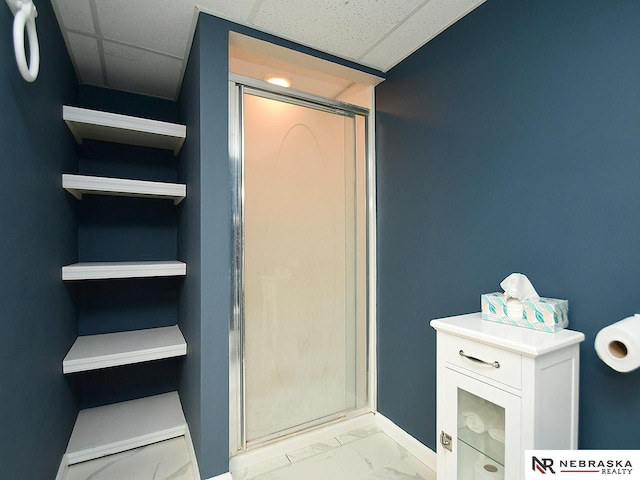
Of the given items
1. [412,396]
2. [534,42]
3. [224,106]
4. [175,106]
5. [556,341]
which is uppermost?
[175,106]

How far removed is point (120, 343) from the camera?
79.8 inches

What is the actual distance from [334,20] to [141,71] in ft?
4.40

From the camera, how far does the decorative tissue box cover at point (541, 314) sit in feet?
3.75

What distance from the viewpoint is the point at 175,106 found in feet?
8.29

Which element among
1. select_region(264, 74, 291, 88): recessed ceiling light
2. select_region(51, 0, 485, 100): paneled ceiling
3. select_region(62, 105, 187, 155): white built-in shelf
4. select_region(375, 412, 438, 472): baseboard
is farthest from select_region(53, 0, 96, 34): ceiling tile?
select_region(375, 412, 438, 472): baseboard

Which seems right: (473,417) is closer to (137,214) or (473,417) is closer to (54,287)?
(54,287)

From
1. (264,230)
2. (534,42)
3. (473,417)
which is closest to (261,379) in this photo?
(264,230)

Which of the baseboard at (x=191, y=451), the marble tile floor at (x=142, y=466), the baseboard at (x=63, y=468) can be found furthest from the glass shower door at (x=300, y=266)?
the baseboard at (x=63, y=468)

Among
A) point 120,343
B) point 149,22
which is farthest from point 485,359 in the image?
point 149,22

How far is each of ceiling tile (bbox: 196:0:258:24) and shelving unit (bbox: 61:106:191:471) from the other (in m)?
0.65

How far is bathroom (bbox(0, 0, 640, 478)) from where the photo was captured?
1.08 meters

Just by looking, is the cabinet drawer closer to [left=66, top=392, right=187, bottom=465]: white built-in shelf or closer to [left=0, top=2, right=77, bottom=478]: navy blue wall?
[left=0, top=2, right=77, bottom=478]: navy blue wall

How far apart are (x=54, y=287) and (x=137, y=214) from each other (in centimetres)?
93

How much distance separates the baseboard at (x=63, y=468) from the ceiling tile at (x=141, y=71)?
2279 millimetres
